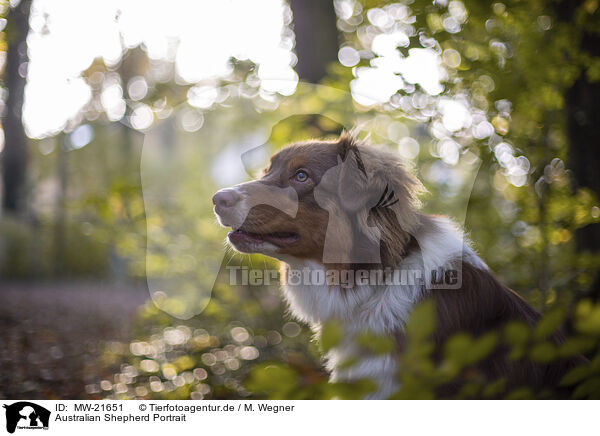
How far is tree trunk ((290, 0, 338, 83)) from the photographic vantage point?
Answer: 12.2 feet

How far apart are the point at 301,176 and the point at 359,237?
0.52 meters

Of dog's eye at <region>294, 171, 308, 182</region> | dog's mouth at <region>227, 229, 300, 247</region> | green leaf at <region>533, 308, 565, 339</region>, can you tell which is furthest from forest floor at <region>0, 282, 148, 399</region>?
green leaf at <region>533, 308, 565, 339</region>

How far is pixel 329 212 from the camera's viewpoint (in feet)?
8.57

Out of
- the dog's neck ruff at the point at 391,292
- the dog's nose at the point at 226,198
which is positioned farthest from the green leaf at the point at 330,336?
the dog's nose at the point at 226,198

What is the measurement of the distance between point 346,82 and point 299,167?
0.66 m

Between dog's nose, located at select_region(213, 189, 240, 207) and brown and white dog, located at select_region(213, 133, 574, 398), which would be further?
dog's nose, located at select_region(213, 189, 240, 207)

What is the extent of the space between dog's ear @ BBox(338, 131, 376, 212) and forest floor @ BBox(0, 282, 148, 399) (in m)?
2.33

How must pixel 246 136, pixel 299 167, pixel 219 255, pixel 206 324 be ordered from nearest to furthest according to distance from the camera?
pixel 299 167 < pixel 246 136 < pixel 219 255 < pixel 206 324

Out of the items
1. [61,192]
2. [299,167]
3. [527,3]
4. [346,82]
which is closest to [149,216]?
[299,167]

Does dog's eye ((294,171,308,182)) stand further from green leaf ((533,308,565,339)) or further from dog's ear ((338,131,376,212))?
green leaf ((533,308,565,339))

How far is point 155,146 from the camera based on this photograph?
3732 millimetres

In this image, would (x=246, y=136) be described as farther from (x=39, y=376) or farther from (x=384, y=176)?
(x=39, y=376)

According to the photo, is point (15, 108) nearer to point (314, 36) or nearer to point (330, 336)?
point (314, 36)
